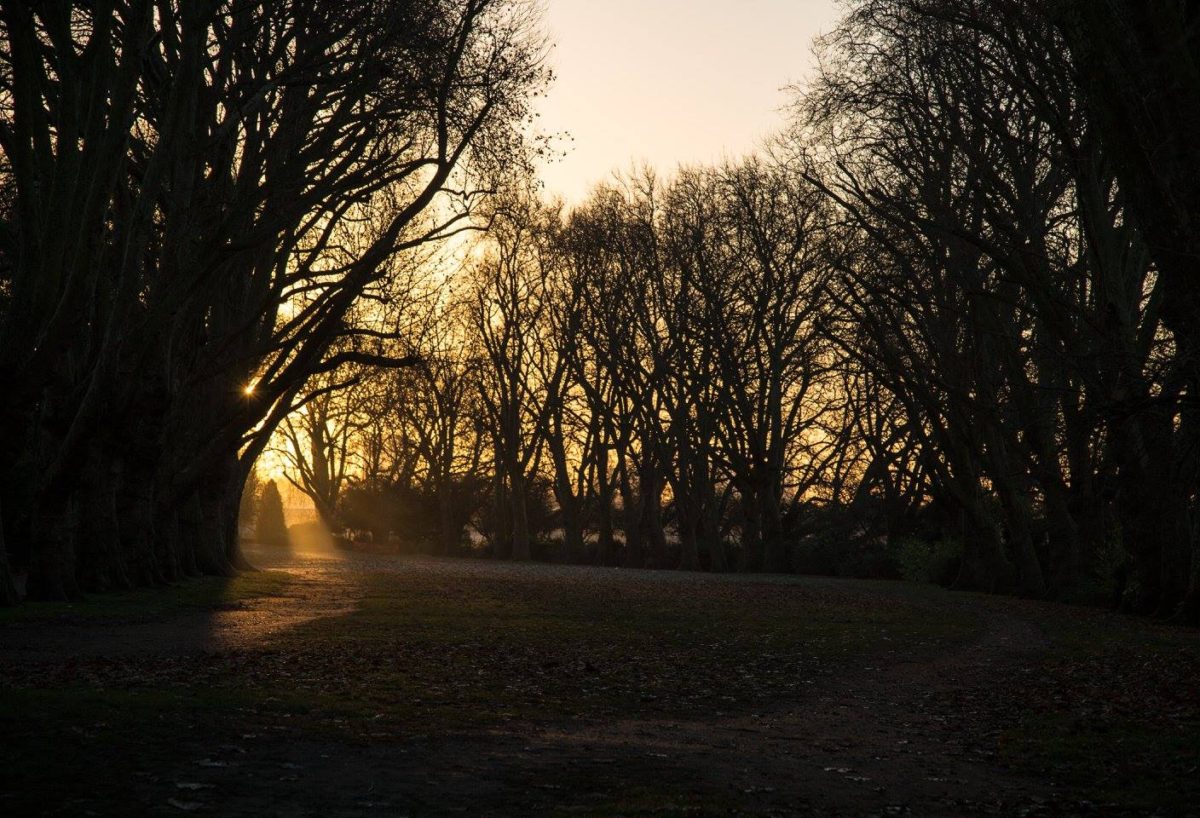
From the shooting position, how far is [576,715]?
10508 mm

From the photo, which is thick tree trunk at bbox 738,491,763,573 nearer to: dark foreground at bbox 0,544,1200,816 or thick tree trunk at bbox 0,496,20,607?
dark foreground at bbox 0,544,1200,816

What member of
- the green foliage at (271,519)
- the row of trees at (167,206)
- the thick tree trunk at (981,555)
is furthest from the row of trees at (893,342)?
the green foliage at (271,519)

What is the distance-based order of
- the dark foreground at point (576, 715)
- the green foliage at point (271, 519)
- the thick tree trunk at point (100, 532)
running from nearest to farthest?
the dark foreground at point (576, 715)
the thick tree trunk at point (100, 532)
the green foliage at point (271, 519)

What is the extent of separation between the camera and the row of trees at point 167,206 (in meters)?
15.9

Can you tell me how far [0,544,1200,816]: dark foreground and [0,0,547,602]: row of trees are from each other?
9.58ft

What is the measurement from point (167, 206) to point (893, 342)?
77.3 feet

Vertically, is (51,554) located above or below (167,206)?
below

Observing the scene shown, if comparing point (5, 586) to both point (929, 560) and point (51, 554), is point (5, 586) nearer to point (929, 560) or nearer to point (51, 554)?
point (51, 554)

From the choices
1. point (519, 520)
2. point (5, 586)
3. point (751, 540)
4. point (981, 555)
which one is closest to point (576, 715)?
point (5, 586)

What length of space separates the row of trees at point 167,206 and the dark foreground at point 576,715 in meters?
2.92

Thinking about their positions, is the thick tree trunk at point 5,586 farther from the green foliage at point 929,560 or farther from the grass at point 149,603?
the green foliage at point 929,560

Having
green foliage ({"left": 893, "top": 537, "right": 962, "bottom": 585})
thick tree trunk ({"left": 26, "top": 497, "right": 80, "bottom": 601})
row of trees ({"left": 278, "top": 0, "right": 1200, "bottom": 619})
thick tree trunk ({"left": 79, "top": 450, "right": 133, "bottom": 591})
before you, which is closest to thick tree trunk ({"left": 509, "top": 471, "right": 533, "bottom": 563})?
row of trees ({"left": 278, "top": 0, "right": 1200, "bottom": 619})

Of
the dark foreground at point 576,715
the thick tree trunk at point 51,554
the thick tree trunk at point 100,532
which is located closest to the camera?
the dark foreground at point 576,715

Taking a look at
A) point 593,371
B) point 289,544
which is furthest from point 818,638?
point 289,544
